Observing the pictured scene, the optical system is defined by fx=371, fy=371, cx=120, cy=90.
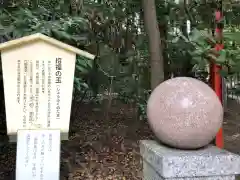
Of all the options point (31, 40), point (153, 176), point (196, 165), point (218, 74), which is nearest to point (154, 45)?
point (218, 74)

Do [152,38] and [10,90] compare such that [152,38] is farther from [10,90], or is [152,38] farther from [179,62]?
[10,90]

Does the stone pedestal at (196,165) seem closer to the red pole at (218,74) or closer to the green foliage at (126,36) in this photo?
the red pole at (218,74)

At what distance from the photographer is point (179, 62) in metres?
6.44

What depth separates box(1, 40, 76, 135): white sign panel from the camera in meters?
3.70

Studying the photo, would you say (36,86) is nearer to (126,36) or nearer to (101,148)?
(101,148)

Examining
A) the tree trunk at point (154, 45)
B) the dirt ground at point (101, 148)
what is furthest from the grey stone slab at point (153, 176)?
the tree trunk at point (154, 45)

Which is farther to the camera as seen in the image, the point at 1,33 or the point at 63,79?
the point at 1,33

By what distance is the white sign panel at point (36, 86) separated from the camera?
3.70 metres

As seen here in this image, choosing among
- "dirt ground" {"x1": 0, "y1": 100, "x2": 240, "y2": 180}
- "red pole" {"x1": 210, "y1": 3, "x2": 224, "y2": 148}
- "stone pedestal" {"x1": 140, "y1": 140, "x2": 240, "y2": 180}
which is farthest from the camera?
"dirt ground" {"x1": 0, "y1": 100, "x2": 240, "y2": 180}

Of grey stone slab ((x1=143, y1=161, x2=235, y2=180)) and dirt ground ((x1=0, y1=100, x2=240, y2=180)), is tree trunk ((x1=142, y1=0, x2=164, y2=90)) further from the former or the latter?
grey stone slab ((x1=143, y1=161, x2=235, y2=180))

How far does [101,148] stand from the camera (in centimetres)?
586

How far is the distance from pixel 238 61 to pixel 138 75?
261 centimetres

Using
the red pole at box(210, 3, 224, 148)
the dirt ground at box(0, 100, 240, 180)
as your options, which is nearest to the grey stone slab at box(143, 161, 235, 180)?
the red pole at box(210, 3, 224, 148)

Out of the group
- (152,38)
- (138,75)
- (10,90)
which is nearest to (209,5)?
(152,38)
